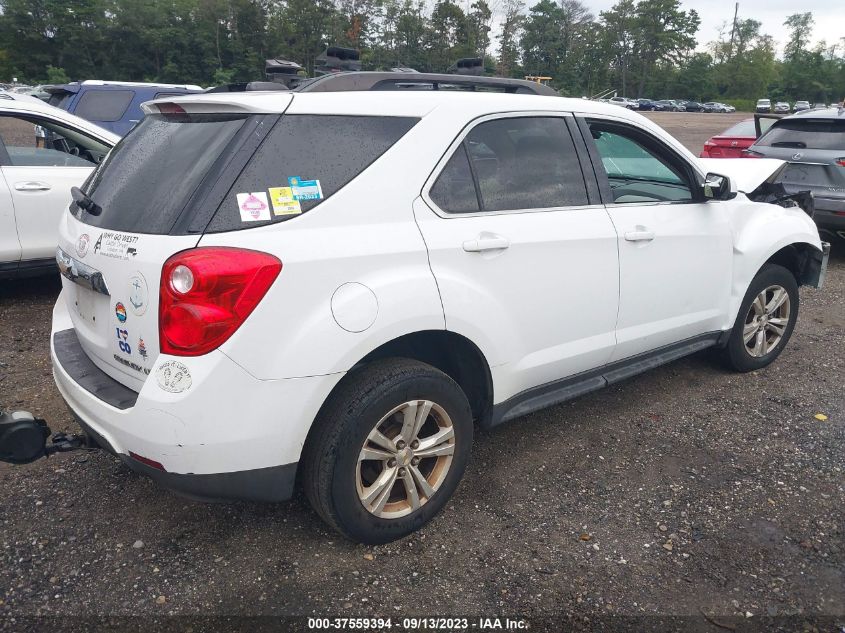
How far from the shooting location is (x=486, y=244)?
9.11 ft

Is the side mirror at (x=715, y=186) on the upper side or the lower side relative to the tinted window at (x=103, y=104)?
lower

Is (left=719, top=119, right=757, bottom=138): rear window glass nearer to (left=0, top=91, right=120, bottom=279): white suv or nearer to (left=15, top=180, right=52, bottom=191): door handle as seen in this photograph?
(left=0, top=91, right=120, bottom=279): white suv

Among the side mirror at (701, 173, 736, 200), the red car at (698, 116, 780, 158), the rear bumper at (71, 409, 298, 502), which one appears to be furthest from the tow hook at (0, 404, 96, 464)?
the red car at (698, 116, 780, 158)

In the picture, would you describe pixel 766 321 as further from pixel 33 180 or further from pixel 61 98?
pixel 61 98

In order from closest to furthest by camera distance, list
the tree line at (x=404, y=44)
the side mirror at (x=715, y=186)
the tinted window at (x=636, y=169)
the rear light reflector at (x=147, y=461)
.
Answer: the rear light reflector at (x=147, y=461), the tinted window at (x=636, y=169), the side mirror at (x=715, y=186), the tree line at (x=404, y=44)

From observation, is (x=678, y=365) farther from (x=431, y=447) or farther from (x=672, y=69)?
(x=672, y=69)

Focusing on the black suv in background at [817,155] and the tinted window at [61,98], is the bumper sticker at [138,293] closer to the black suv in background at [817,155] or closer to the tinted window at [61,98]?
the black suv in background at [817,155]

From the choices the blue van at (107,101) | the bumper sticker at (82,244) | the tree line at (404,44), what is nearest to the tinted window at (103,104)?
the blue van at (107,101)

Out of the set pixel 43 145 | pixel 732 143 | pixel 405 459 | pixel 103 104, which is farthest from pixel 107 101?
pixel 405 459

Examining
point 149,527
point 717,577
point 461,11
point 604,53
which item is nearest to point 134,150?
point 149,527

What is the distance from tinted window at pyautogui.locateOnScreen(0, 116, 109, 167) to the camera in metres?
5.49

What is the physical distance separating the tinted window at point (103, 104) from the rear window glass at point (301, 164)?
10.5 m

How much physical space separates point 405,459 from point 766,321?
2995 millimetres

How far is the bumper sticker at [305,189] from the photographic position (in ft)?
7.93
